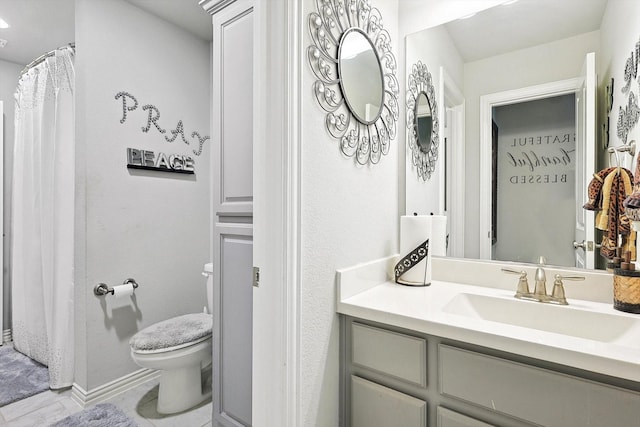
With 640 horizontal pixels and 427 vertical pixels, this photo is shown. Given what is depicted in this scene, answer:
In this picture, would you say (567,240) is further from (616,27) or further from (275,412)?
(275,412)

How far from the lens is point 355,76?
119 cm

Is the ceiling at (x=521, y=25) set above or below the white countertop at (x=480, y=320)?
above

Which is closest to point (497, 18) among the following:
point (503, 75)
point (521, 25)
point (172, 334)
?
point (521, 25)

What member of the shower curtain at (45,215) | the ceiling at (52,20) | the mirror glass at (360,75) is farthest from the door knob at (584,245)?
the shower curtain at (45,215)

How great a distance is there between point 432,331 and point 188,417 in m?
1.53

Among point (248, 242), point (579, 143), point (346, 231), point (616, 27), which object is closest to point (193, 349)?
point (248, 242)

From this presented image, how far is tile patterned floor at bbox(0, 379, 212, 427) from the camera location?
166 cm

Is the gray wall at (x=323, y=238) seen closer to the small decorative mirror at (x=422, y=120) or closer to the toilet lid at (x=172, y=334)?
the small decorative mirror at (x=422, y=120)

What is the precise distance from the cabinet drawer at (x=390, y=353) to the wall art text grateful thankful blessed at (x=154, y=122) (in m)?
1.88

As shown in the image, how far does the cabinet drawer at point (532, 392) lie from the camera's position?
0.70 meters

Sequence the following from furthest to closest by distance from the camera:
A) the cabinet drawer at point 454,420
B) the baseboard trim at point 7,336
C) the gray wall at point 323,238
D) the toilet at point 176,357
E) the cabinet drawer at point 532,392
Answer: the baseboard trim at point 7,336, the toilet at point 176,357, the gray wall at point 323,238, the cabinet drawer at point 454,420, the cabinet drawer at point 532,392

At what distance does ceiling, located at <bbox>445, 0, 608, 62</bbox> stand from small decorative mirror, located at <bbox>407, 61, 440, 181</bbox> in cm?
19

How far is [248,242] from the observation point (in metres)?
1.32

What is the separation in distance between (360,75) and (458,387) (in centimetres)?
111
